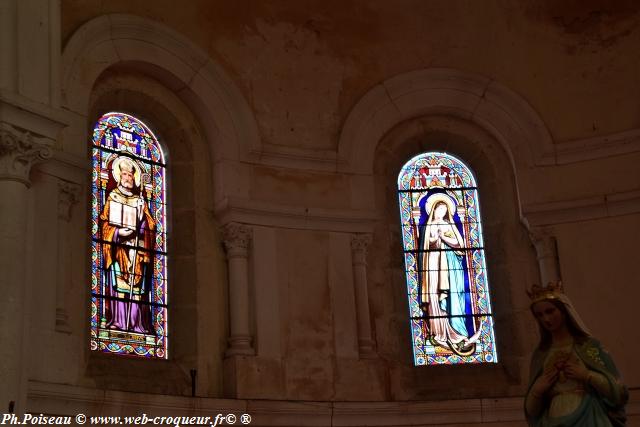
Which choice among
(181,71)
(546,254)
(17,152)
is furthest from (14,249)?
(546,254)

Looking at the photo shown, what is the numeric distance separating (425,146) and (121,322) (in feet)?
12.9

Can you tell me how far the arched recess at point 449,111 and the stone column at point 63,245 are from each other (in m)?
3.09

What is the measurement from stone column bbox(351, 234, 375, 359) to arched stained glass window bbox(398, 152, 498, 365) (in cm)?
64

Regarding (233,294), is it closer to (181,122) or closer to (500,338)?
(181,122)

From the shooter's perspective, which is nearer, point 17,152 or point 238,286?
point 17,152

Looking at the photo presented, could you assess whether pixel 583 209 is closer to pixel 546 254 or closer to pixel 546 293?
pixel 546 254

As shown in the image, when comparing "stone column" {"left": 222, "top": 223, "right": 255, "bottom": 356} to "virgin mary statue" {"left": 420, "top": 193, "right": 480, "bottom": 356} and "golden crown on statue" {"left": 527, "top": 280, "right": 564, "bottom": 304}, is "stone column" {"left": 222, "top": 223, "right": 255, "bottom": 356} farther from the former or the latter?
"golden crown on statue" {"left": 527, "top": 280, "right": 564, "bottom": 304}

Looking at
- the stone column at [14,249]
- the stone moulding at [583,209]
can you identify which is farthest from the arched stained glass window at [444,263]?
the stone column at [14,249]

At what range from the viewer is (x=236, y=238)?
1098 centimetres

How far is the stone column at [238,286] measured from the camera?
35.0 ft

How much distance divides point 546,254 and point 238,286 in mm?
3088

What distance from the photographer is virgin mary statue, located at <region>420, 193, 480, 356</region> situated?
11.6 m

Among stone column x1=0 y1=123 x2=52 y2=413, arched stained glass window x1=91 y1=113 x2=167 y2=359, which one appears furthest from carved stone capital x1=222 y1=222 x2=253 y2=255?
stone column x1=0 y1=123 x2=52 y2=413

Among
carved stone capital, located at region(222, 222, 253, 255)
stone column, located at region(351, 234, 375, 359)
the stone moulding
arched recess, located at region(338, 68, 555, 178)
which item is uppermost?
arched recess, located at region(338, 68, 555, 178)
